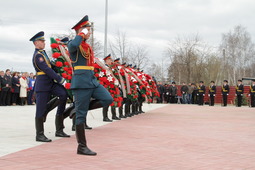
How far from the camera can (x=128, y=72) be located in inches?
564

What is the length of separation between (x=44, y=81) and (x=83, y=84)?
5.64ft

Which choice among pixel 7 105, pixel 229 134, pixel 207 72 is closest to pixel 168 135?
pixel 229 134

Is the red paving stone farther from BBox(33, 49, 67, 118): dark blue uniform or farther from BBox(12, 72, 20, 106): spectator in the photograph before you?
BBox(12, 72, 20, 106): spectator

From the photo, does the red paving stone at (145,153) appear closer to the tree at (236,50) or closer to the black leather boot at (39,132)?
the black leather boot at (39,132)

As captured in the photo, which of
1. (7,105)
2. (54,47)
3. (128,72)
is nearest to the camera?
(54,47)

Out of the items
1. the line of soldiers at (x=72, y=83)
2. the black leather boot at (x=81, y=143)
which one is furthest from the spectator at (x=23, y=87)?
the black leather boot at (x=81, y=143)

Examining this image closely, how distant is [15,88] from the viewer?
22.3 metres

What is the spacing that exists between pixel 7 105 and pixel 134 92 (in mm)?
10243

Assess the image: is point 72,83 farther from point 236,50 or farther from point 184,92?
point 236,50

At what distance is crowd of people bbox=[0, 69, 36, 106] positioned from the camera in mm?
21578

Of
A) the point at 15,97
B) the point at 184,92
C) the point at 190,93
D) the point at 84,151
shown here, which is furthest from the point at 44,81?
the point at 190,93

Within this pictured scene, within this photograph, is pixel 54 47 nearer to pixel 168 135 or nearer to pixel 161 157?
pixel 168 135

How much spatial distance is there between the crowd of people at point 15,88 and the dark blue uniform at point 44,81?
14.2 meters

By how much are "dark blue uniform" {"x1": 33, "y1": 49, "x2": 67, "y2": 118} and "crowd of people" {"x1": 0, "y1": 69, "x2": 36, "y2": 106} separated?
14.2m
